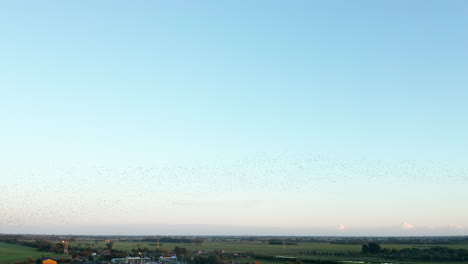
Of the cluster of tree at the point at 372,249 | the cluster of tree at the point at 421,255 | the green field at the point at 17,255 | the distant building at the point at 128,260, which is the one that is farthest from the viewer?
the cluster of tree at the point at 372,249

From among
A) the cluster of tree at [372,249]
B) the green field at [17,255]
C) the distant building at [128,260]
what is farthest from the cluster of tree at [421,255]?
the green field at [17,255]

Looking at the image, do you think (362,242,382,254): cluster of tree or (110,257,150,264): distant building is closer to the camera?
(110,257,150,264): distant building

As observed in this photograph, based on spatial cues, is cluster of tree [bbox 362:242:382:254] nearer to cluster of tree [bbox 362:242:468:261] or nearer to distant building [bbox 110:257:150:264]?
cluster of tree [bbox 362:242:468:261]

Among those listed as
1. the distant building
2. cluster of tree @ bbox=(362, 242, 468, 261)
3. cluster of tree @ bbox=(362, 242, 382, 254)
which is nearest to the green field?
the distant building

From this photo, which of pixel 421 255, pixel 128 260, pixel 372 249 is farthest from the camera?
pixel 372 249

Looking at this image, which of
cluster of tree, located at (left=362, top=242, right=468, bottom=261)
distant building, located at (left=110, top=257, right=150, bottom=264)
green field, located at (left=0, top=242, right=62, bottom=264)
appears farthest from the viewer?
cluster of tree, located at (left=362, top=242, right=468, bottom=261)

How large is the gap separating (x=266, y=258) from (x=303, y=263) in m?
15.1

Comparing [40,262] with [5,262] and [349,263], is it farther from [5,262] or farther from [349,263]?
[349,263]

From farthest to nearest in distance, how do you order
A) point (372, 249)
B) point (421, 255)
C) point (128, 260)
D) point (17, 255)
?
point (372, 249) < point (421, 255) < point (17, 255) < point (128, 260)

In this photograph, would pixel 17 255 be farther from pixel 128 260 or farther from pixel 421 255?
pixel 421 255

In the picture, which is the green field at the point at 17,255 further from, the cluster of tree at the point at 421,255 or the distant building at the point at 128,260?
the cluster of tree at the point at 421,255

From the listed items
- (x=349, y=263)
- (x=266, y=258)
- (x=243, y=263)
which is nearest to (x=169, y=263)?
(x=243, y=263)

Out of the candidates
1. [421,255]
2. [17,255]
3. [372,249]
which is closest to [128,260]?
[17,255]

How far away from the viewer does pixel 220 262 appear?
6912cm
